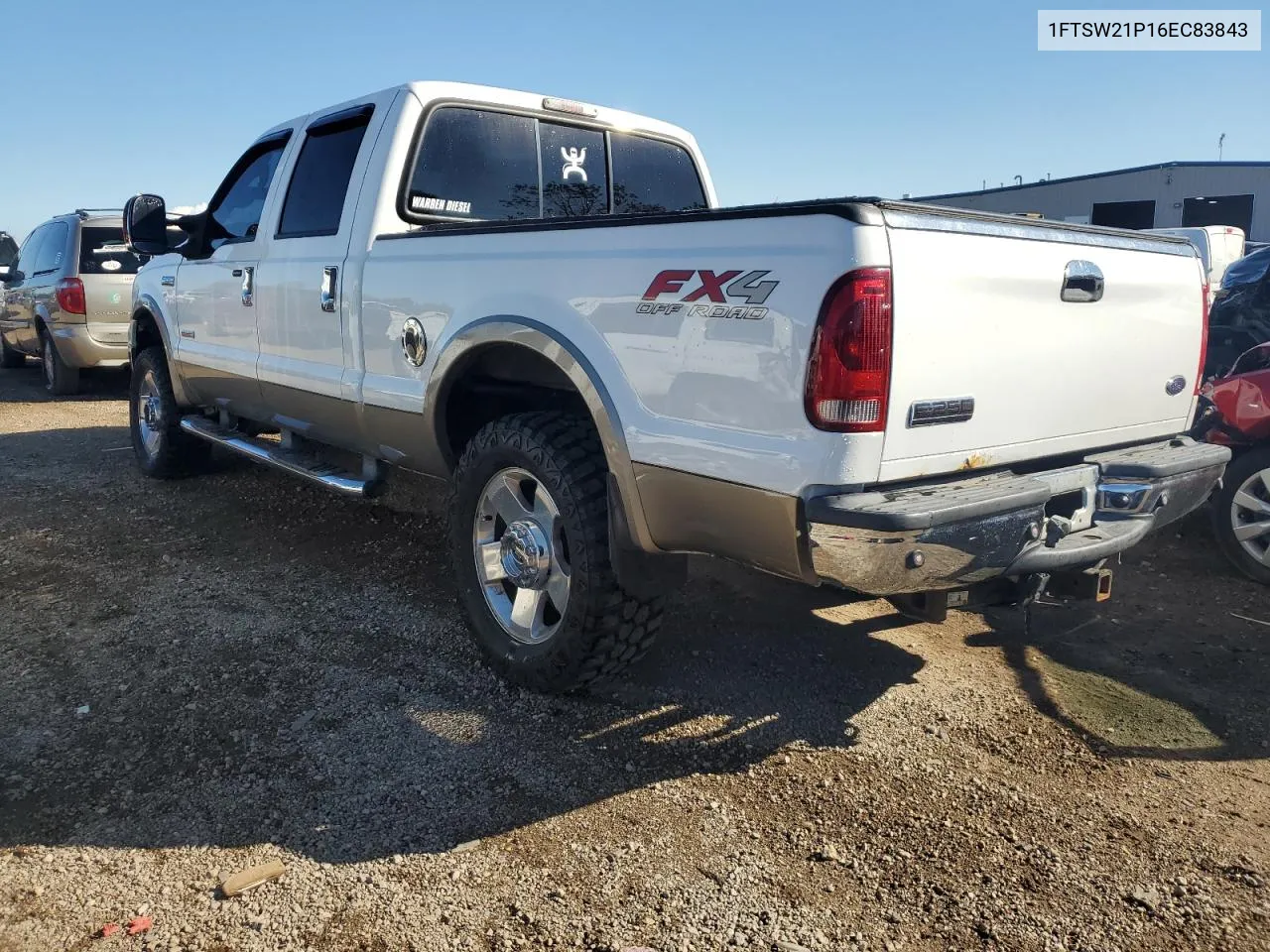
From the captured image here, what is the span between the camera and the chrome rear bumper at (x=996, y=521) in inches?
93.5

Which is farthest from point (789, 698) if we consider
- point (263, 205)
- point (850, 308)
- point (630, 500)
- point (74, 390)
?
point (74, 390)

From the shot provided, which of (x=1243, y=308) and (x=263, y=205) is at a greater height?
(x=263, y=205)

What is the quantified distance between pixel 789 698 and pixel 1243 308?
6194 millimetres

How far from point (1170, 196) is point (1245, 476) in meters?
28.5

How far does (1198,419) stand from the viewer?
5027 mm

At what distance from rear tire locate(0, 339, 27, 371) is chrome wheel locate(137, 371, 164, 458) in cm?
857

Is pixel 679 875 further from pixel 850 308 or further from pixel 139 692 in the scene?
pixel 139 692

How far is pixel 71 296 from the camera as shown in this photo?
10289 millimetres

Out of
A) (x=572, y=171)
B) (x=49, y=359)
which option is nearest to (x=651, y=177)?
(x=572, y=171)

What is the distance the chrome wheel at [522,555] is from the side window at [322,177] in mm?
1615

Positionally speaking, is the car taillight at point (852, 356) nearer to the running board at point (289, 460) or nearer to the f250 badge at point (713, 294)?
the f250 badge at point (713, 294)

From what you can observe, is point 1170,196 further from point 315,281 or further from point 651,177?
point 315,281

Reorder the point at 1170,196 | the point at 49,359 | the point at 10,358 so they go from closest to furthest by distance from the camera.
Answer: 1. the point at 49,359
2. the point at 10,358
3. the point at 1170,196

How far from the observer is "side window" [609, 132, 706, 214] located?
489 cm
